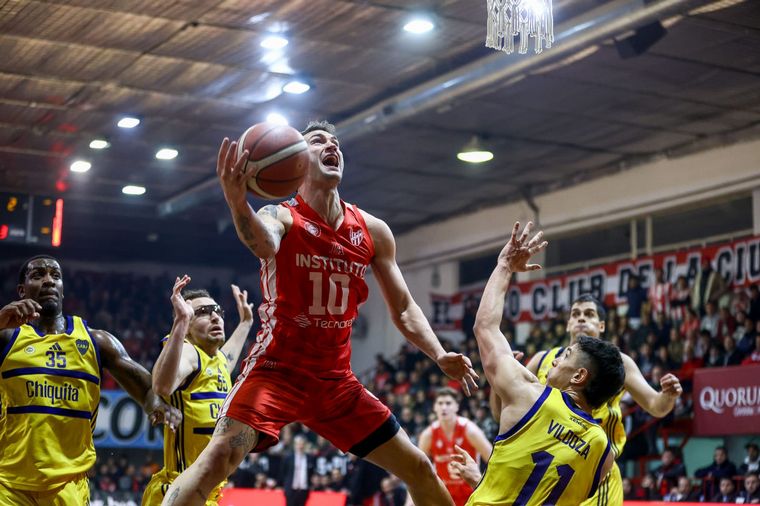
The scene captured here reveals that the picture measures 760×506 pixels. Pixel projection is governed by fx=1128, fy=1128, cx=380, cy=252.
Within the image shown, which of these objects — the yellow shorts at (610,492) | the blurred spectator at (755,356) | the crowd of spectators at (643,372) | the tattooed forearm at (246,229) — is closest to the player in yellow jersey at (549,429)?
the tattooed forearm at (246,229)

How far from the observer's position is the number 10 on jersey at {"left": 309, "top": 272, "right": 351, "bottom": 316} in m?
5.68

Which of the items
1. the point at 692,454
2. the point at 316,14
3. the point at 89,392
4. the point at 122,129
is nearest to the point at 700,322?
the point at 692,454

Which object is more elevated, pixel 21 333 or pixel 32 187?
pixel 32 187

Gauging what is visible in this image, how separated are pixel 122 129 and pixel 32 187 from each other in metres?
5.16

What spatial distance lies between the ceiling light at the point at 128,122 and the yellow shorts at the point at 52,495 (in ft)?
37.2

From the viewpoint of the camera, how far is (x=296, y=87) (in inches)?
629

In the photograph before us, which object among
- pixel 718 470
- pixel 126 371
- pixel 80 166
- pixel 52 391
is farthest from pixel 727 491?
pixel 80 166

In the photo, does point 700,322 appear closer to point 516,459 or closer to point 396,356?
point 396,356

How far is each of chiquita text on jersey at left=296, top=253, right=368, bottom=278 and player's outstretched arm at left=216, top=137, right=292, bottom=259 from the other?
0.18 meters

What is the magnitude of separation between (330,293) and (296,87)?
34.8ft

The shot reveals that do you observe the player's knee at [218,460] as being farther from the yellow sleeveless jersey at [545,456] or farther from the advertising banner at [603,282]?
the advertising banner at [603,282]

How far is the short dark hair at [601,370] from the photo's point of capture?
212 inches

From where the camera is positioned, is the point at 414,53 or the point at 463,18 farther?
the point at 414,53

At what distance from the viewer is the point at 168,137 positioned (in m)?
18.6
